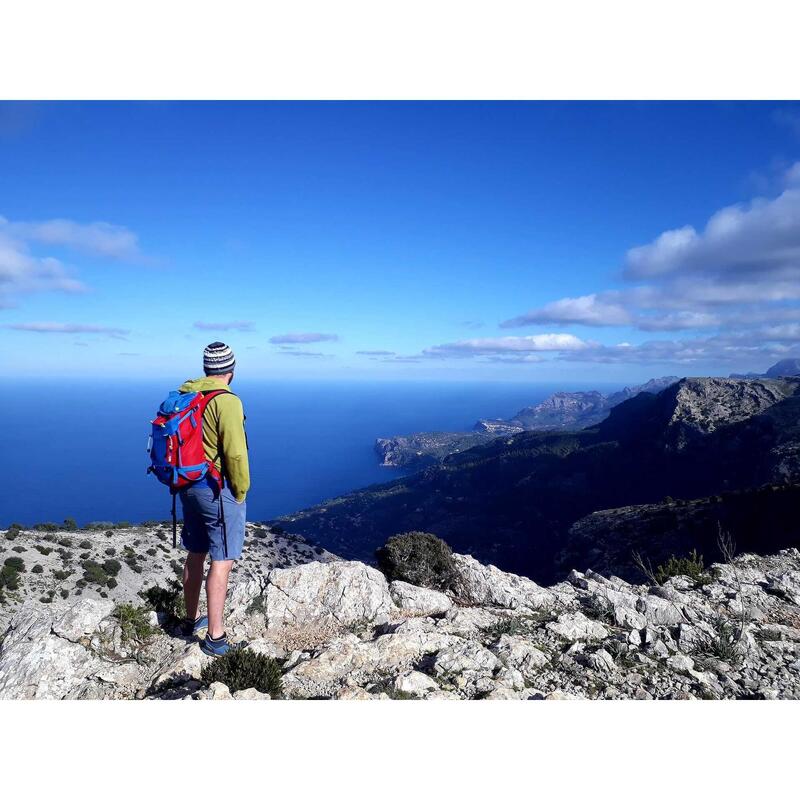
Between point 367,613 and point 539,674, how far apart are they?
89.9 inches

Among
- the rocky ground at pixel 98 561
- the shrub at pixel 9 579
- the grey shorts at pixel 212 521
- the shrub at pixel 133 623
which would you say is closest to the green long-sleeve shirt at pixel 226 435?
the grey shorts at pixel 212 521

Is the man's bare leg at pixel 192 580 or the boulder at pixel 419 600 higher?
the man's bare leg at pixel 192 580

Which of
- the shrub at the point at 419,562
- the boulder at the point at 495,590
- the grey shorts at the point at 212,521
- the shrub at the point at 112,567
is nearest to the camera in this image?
the grey shorts at the point at 212,521

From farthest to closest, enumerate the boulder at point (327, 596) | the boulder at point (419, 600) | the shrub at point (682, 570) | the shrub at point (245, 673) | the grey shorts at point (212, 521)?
1. the shrub at point (682, 570)
2. the boulder at point (419, 600)
3. the boulder at point (327, 596)
4. the grey shorts at point (212, 521)
5. the shrub at point (245, 673)

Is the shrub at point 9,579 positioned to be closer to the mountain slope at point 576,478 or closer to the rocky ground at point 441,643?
the rocky ground at point 441,643

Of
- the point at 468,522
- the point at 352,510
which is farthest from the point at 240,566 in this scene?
the point at 352,510

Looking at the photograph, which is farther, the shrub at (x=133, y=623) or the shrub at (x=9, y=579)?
the shrub at (x=9, y=579)

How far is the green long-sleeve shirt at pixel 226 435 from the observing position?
3430 millimetres

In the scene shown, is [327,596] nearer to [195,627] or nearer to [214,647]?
[195,627]

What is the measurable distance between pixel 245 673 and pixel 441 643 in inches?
75.6

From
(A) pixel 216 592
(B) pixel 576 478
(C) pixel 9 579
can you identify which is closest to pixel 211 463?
(A) pixel 216 592

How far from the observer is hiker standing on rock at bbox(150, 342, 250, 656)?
3391 mm

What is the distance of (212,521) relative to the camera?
A: 363 cm

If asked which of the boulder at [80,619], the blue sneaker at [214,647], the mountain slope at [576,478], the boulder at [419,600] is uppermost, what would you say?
the boulder at [80,619]
